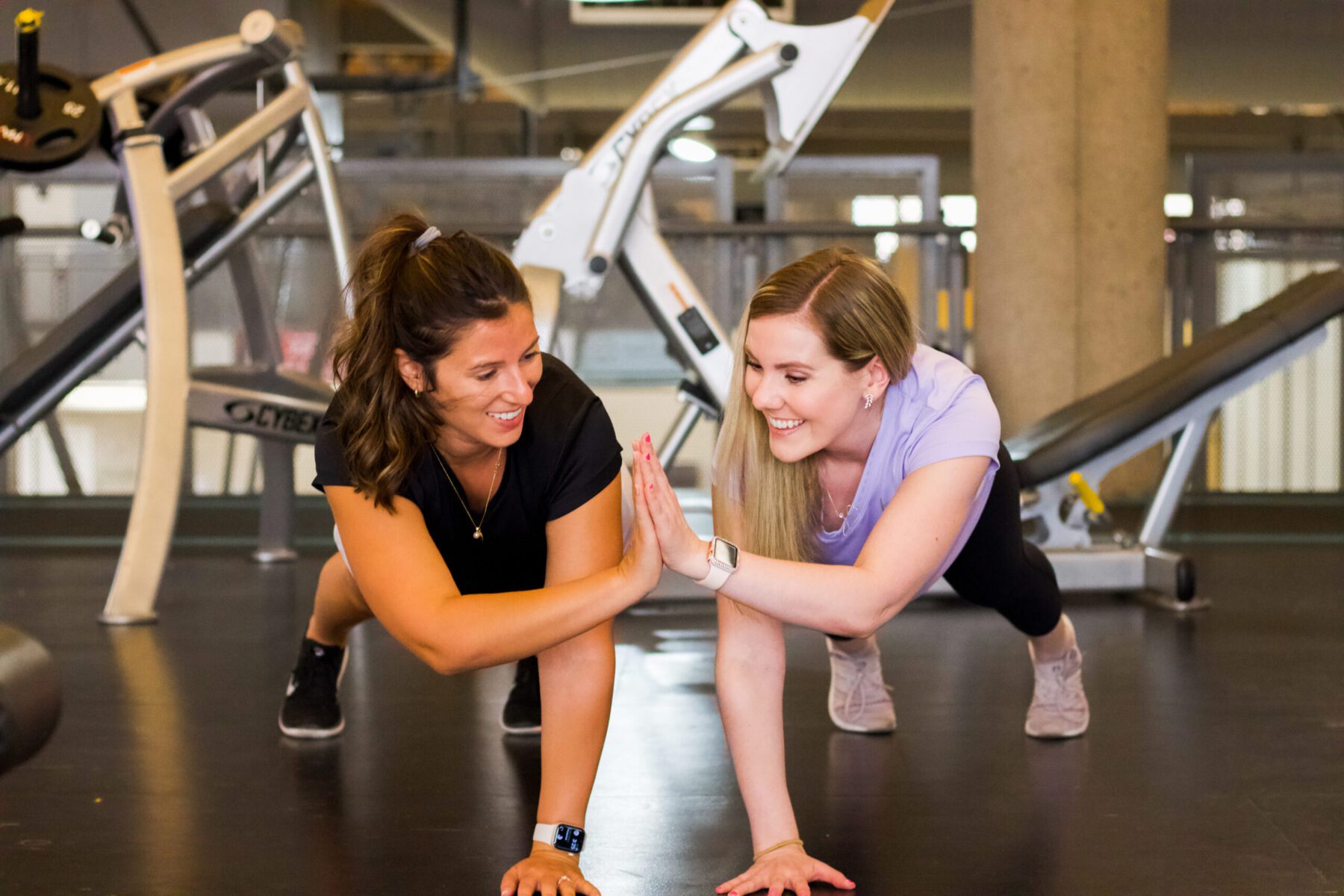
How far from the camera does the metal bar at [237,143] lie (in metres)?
3.27

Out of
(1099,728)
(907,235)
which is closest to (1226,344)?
(1099,728)

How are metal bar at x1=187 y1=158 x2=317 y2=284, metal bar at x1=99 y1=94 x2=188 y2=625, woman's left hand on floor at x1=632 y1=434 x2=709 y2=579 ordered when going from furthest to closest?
metal bar at x1=187 y1=158 x2=317 y2=284
metal bar at x1=99 y1=94 x2=188 y2=625
woman's left hand on floor at x1=632 y1=434 x2=709 y2=579

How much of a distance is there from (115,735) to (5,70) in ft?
5.87

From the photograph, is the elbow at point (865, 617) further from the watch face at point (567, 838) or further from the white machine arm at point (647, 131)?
the white machine arm at point (647, 131)

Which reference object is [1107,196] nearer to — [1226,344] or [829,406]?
[1226,344]

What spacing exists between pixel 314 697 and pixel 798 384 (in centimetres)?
117

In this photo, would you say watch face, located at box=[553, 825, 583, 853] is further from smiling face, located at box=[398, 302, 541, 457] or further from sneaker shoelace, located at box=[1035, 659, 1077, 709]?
sneaker shoelace, located at box=[1035, 659, 1077, 709]

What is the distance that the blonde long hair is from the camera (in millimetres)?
1505

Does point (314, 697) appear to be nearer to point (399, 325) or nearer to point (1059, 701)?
point (399, 325)

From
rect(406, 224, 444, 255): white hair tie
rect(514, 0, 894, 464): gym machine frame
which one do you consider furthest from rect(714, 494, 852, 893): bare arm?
rect(514, 0, 894, 464): gym machine frame

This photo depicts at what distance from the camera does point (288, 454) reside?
13.8 feet

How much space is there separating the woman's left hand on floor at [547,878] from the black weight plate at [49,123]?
2.26 metres

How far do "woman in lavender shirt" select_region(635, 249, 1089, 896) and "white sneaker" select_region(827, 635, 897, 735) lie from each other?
560 millimetres

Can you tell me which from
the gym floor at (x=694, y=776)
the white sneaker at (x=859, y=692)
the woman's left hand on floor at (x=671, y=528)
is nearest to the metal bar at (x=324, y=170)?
the gym floor at (x=694, y=776)
